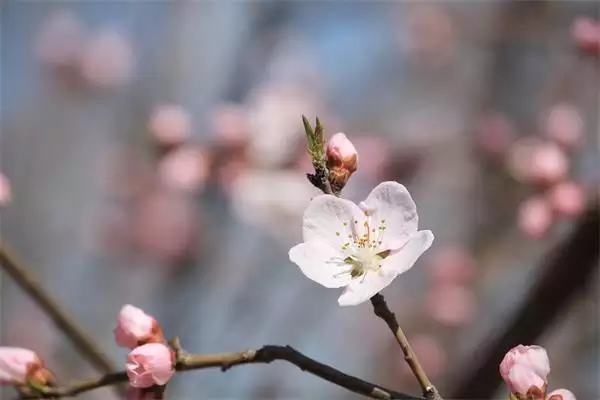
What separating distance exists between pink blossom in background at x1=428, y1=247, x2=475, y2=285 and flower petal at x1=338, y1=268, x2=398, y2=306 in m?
1.95

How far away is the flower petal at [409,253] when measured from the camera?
93 cm

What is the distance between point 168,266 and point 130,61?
1196 millimetres

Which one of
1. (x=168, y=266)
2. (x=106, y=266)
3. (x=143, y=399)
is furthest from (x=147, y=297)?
(x=143, y=399)

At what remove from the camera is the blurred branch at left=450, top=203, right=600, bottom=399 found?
1614 millimetres

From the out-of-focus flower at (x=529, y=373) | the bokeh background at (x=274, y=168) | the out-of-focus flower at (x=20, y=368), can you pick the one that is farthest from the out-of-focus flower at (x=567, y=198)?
the out-of-focus flower at (x=20, y=368)

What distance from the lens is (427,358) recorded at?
282cm

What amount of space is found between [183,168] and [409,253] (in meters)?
1.27

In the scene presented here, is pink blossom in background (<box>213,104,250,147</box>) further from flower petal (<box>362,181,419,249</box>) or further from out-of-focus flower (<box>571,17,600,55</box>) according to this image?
flower petal (<box>362,181,419,249</box>)

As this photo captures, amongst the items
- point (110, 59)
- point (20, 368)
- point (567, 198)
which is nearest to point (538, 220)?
point (567, 198)

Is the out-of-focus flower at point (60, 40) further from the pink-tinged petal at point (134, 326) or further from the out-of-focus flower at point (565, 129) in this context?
the pink-tinged petal at point (134, 326)

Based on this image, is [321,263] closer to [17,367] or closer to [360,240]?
[360,240]

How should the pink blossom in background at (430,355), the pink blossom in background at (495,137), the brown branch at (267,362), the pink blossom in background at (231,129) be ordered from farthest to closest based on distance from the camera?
the pink blossom in background at (430,355) → the pink blossom in background at (495,137) → the pink blossom in background at (231,129) → the brown branch at (267,362)

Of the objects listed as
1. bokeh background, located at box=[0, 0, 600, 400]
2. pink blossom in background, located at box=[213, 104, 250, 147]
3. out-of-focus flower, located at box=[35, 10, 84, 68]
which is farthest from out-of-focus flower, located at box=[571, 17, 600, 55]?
out-of-focus flower, located at box=[35, 10, 84, 68]

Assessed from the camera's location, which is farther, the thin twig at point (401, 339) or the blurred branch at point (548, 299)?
the blurred branch at point (548, 299)
